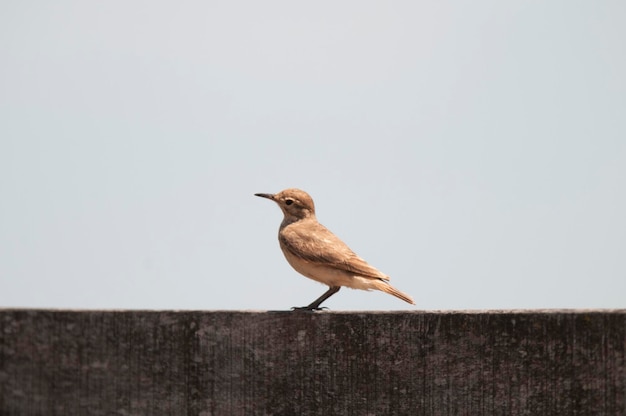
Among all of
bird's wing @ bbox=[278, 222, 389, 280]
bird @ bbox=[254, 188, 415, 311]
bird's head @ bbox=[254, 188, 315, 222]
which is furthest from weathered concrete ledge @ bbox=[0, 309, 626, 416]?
bird's head @ bbox=[254, 188, 315, 222]

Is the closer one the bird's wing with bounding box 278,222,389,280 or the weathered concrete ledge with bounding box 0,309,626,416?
the weathered concrete ledge with bounding box 0,309,626,416

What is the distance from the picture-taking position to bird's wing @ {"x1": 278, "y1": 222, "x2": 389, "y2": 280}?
6.28 m

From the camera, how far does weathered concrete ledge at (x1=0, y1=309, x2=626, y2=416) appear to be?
4074 mm

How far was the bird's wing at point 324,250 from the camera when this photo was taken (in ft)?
20.6

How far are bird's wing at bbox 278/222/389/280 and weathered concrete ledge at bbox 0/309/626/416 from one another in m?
2.03

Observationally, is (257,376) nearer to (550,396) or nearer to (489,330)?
(489,330)

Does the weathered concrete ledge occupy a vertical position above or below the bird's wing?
below

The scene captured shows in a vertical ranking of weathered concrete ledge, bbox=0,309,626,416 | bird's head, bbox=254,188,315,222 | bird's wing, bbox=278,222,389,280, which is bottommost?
weathered concrete ledge, bbox=0,309,626,416

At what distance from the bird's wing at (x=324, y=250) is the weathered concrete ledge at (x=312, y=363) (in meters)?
2.03

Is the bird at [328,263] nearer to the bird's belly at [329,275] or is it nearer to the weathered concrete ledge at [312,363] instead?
the bird's belly at [329,275]

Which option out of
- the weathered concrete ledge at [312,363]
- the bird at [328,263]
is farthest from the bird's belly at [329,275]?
the weathered concrete ledge at [312,363]

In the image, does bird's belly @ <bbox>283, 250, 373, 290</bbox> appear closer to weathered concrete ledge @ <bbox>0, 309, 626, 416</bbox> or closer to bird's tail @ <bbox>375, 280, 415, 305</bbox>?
bird's tail @ <bbox>375, 280, 415, 305</bbox>

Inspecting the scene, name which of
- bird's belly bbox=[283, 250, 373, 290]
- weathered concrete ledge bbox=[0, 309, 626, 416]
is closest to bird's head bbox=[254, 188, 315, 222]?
bird's belly bbox=[283, 250, 373, 290]

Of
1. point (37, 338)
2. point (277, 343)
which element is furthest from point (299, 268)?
point (37, 338)
